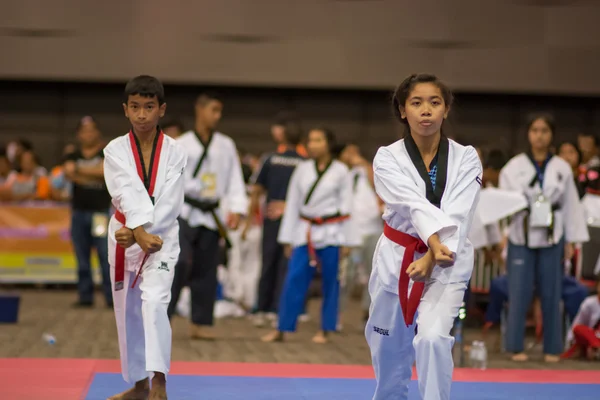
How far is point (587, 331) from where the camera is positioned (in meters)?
7.22

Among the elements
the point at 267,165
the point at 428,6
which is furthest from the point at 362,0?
the point at 267,165

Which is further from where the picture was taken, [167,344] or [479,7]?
[479,7]

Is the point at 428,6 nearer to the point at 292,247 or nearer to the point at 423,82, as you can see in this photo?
the point at 292,247

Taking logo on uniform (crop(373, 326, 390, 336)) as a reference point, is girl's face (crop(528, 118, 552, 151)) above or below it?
above

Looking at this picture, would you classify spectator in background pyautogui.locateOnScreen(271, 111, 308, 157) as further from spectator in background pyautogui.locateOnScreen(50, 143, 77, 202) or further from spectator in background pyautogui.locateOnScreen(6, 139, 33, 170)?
spectator in background pyautogui.locateOnScreen(6, 139, 33, 170)

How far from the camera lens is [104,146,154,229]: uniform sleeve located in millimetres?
4480

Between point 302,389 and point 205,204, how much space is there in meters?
2.52

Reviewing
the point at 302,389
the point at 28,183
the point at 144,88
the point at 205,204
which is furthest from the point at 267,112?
the point at 144,88

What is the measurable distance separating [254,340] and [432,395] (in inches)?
169

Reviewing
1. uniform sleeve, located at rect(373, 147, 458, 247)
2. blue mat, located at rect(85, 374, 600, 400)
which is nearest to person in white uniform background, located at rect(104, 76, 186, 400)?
blue mat, located at rect(85, 374, 600, 400)

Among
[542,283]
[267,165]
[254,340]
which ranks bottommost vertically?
[254,340]

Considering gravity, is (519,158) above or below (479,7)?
below

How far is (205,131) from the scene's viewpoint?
766cm

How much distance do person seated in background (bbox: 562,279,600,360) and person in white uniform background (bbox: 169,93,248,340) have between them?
2.69 meters
